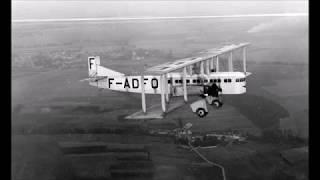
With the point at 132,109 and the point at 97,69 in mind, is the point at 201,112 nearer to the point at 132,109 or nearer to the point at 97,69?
the point at 132,109

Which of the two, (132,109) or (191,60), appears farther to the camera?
(132,109)

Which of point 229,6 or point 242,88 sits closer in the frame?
point 242,88

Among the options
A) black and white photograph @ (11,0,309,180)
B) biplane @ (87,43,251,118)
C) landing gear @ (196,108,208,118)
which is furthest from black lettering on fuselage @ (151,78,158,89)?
landing gear @ (196,108,208,118)

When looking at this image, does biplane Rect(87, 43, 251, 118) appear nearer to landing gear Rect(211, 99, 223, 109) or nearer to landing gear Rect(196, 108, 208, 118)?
landing gear Rect(211, 99, 223, 109)

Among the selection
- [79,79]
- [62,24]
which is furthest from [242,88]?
[62,24]

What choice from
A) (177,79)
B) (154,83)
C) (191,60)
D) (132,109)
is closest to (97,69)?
(132,109)

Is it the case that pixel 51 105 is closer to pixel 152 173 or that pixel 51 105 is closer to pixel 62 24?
pixel 62 24
